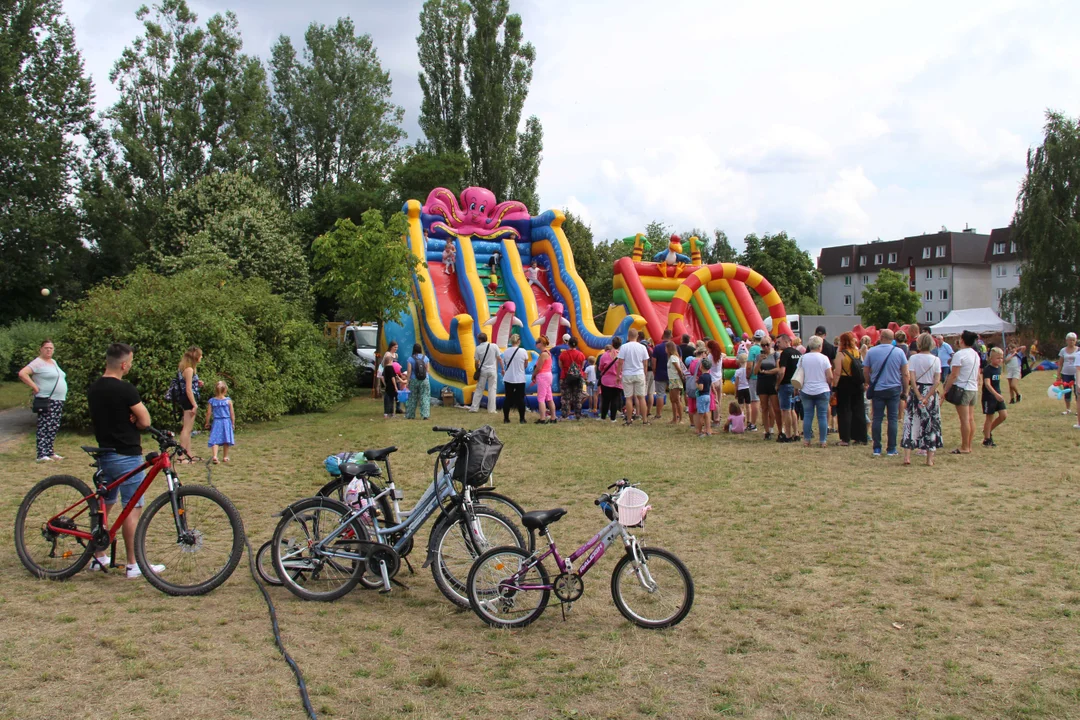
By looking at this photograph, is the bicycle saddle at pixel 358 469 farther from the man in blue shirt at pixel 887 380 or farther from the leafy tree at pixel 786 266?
the leafy tree at pixel 786 266

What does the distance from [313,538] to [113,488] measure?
4.50 ft

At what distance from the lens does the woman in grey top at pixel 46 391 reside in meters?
10.2

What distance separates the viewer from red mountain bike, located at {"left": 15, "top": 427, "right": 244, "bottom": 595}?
5.18 meters

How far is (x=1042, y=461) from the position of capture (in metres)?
9.83

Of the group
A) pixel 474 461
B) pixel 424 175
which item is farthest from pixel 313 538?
pixel 424 175

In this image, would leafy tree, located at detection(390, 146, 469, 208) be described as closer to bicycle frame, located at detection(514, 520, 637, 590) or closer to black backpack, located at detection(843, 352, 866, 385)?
black backpack, located at detection(843, 352, 866, 385)

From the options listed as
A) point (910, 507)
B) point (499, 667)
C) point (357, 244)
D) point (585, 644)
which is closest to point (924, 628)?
point (585, 644)

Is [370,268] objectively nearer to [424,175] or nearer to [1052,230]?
[424,175]

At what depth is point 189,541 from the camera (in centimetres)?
525

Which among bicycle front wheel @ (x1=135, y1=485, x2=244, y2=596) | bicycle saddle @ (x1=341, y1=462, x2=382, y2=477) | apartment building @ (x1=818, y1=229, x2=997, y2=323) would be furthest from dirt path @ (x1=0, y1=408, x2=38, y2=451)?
apartment building @ (x1=818, y1=229, x2=997, y2=323)

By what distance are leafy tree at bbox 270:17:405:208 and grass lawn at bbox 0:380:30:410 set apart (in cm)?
1780

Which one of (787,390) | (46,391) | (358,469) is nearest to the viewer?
(358,469)

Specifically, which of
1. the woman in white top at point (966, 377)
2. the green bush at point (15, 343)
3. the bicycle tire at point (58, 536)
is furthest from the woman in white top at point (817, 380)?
the green bush at point (15, 343)

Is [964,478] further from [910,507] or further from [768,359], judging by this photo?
A: [768,359]
